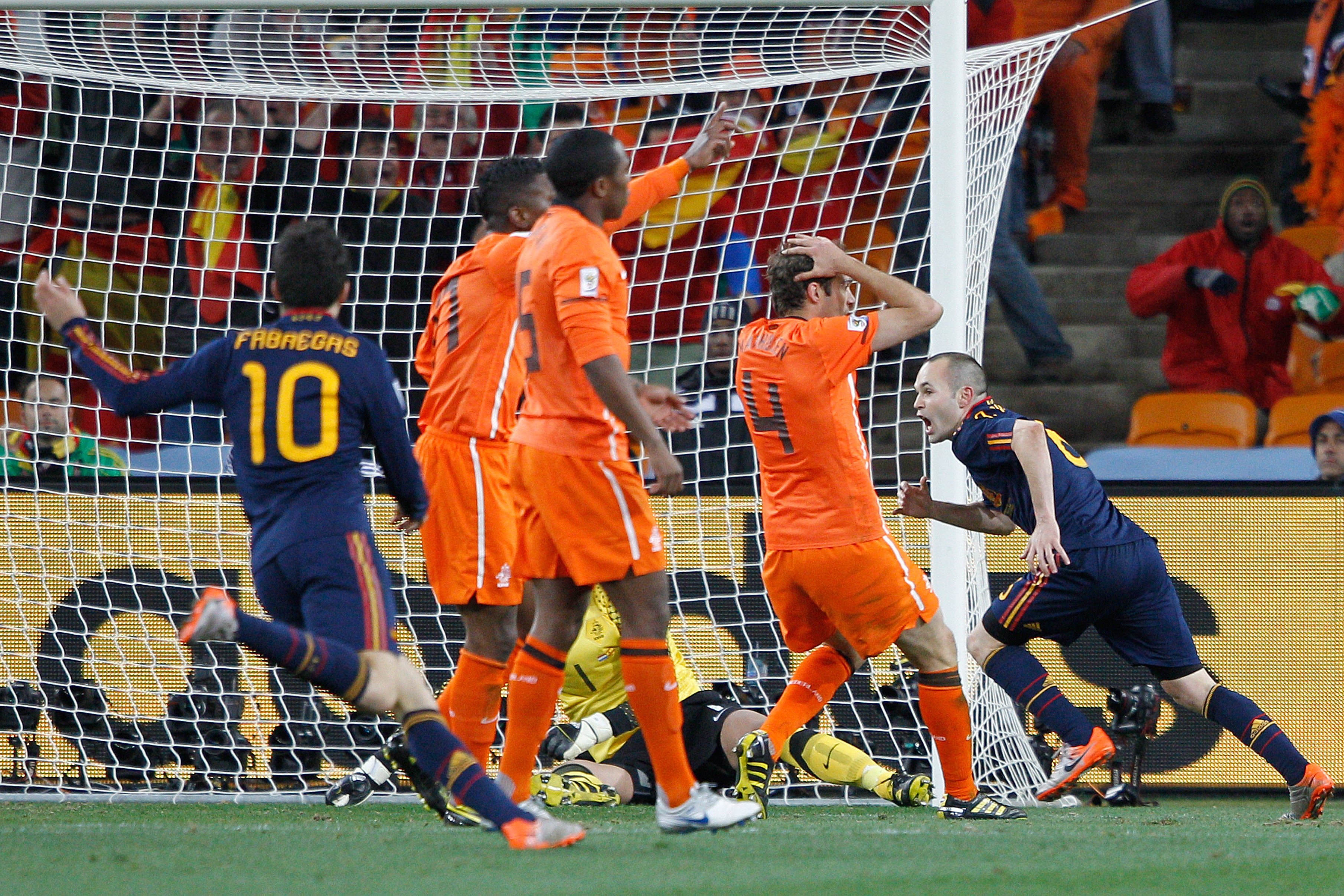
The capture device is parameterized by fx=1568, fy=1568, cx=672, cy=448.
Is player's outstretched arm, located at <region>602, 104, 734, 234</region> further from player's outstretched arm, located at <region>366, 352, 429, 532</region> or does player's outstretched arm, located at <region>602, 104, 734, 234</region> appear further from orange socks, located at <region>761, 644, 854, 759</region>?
orange socks, located at <region>761, 644, 854, 759</region>

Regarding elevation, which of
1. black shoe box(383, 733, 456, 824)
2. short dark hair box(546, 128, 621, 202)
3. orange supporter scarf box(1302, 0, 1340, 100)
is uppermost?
orange supporter scarf box(1302, 0, 1340, 100)

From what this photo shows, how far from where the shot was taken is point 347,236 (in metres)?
7.00

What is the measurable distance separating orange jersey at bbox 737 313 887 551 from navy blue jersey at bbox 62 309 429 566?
151cm

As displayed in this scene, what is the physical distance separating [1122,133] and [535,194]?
7959mm

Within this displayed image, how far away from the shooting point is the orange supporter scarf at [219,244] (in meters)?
6.80

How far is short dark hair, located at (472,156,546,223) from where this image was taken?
4855 mm

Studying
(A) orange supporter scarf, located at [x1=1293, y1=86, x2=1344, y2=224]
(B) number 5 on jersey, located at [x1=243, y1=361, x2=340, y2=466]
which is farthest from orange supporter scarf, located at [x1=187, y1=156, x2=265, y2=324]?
(A) orange supporter scarf, located at [x1=1293, y1=86, x2=1344, y2=224]

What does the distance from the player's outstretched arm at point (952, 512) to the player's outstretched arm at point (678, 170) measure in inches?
49.2

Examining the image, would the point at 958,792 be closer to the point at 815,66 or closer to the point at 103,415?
the point at 815,66

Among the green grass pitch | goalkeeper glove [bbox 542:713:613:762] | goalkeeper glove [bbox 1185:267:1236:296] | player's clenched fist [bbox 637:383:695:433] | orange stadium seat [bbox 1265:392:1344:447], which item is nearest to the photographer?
the green grass pitch

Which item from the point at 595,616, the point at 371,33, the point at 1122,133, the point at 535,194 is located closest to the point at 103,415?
the point at 371,33

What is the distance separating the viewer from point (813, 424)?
496 centimetres

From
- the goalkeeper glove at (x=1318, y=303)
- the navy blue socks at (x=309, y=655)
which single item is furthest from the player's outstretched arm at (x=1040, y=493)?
the goalkeeper glove at (x=1318, y=303)

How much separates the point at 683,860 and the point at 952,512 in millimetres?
2070
